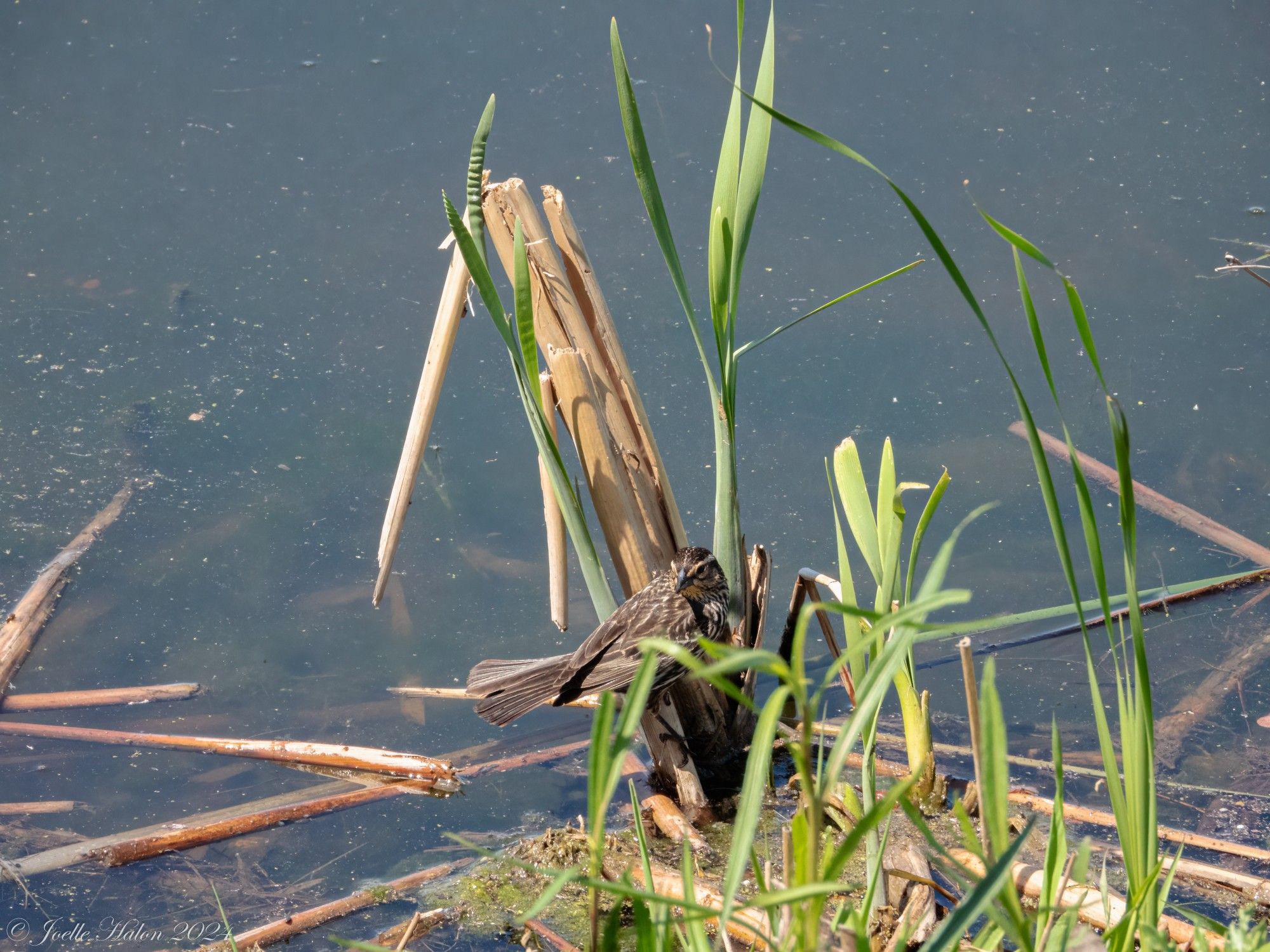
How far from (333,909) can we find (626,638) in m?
1.03

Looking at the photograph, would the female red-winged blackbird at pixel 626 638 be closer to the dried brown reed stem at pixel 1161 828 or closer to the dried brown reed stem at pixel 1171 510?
the dried brown reed stem at pixel 1161 828

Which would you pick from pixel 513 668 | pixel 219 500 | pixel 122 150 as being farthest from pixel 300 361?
pixel 513 668

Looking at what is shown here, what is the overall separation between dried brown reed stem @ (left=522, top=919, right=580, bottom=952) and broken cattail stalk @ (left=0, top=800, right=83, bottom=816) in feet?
5.07

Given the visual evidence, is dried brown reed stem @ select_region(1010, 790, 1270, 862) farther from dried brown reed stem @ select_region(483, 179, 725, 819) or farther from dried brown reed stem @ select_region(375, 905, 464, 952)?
dried brown reed stem @ select_region(375, 905, 464, 952)

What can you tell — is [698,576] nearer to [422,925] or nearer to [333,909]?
[422,925]

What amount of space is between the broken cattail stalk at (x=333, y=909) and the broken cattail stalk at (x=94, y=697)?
1.10 metres

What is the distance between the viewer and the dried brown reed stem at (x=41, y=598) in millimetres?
3781

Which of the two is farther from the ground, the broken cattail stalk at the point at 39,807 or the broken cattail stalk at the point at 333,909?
the broken cattail stalk at the point at 39,807

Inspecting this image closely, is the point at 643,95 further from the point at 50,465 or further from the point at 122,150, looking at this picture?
the point at 50,465

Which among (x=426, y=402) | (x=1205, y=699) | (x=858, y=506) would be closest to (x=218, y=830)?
(x=426, y=402)

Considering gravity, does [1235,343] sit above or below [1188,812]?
above

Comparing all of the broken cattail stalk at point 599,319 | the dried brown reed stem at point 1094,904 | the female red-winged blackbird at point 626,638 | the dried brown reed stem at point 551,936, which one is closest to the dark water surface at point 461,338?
the dried brown reed stem at point 551,936

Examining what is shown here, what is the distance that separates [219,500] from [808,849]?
3570 millimetres

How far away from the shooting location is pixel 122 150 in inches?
211
